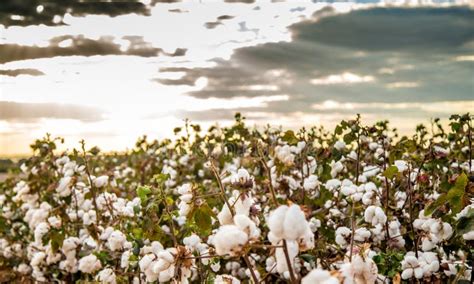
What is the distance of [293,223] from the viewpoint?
4.66 ft

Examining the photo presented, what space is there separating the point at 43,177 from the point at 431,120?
435cm

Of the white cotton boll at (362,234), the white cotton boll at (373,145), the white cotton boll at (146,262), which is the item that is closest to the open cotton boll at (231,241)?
the white cotton boll at (146,262)

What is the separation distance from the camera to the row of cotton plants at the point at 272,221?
1939 millimetres

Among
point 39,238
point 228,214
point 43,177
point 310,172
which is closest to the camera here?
point 228,214

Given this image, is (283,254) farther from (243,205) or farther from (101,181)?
(101,181)

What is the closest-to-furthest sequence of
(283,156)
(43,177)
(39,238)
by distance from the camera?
1. (283,156)
2. (39,238)
3. (43,177)

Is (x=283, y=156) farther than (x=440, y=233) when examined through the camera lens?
Yes

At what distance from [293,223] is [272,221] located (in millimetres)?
56

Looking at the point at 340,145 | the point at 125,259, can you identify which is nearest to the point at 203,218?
the point at 125,259

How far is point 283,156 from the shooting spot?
142 inches

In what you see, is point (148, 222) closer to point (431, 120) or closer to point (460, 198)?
point (460, 198)

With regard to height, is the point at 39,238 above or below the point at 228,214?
below

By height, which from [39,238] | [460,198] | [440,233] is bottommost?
[39,238]

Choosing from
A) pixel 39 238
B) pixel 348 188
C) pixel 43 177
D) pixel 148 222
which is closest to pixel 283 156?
pixel 348 188
